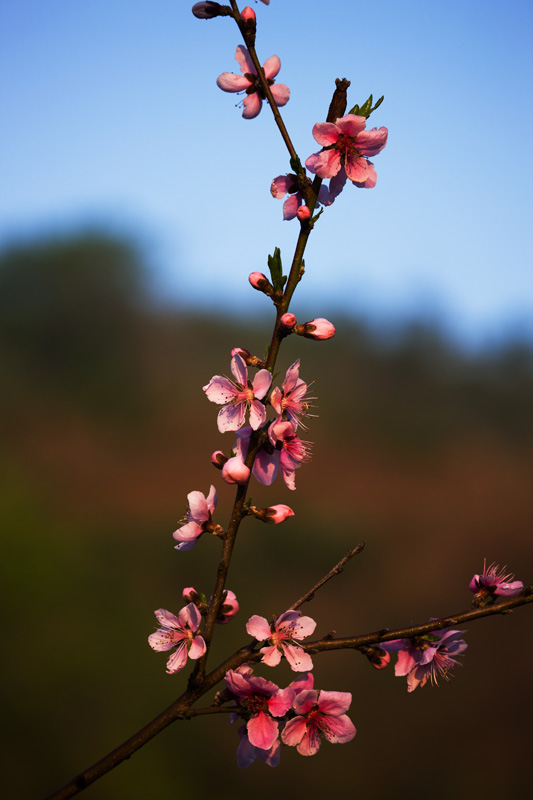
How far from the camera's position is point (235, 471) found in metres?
0.77

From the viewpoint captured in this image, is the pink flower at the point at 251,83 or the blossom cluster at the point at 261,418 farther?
the pink flower at the point at 251,83

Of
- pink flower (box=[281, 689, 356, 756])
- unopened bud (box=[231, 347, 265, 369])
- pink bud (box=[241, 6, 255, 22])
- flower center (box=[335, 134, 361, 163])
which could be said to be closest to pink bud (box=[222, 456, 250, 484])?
unopened bud (box=[231, 347, 265, 369])

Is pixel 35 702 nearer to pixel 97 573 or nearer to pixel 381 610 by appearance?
pixel 97 573

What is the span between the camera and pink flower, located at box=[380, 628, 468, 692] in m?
0.87

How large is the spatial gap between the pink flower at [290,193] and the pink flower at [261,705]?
1.82ft

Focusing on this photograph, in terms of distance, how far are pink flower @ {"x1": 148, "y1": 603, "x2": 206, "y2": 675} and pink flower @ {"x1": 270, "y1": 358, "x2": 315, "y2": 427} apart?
255 mm

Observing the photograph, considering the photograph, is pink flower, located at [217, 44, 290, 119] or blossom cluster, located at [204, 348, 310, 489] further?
pink flower, located at [217, 44, 290, 119]

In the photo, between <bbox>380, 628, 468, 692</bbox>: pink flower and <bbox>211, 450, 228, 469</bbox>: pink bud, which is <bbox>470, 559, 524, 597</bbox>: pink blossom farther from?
<bbox>211, 450, 228, 469</bbox>: pink bud

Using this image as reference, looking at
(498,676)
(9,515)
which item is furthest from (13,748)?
(498,676)

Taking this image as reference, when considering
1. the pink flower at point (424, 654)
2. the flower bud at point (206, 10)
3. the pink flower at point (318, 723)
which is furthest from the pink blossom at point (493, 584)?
the flower bud at point (206, 10)

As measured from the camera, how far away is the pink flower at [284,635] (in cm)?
79

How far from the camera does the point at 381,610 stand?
308 inches

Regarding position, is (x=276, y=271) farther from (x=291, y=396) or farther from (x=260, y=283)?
(x=291, y=396)

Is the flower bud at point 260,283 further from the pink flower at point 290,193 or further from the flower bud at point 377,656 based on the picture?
the flower bud at point 377,656
